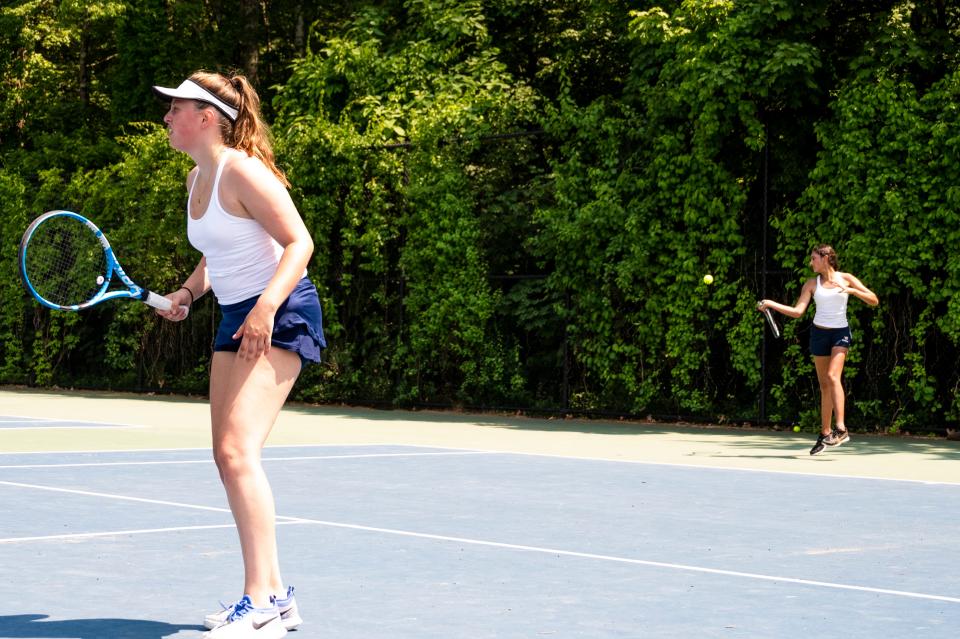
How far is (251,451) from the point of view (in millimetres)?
4578

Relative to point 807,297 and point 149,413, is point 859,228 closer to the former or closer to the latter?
point 807,297

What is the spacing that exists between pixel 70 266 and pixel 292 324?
4.71 m

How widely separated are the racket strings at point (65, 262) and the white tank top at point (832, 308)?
6245 mm

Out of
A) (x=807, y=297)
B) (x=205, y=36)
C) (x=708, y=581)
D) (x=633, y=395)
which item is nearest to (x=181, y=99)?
(x=708, y=581)

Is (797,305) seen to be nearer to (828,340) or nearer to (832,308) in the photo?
(832,308)

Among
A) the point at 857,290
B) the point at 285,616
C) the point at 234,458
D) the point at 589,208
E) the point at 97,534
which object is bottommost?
the point at 97,534

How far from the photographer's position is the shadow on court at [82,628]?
4547 mm

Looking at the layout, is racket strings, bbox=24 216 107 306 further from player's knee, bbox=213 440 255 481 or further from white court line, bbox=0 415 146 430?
white court line, bbox=0 415 146 430

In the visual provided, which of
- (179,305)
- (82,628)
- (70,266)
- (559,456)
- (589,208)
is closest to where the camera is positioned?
(82,628)

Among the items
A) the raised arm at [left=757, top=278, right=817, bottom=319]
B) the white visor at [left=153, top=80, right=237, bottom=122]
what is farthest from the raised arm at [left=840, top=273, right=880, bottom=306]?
the white visor at [left=153, top=80, right=237, bottom=122]

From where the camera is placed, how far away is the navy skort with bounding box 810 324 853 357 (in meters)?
12.4

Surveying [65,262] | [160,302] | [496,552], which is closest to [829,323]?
[65,262]

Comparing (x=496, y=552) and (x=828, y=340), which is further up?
(x=828, y=340)

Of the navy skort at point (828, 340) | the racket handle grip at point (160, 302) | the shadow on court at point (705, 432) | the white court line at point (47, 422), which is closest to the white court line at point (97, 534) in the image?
the racket handle grip at point (160, 302)
